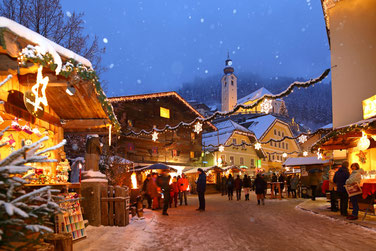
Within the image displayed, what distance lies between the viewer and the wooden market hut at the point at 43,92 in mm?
5172

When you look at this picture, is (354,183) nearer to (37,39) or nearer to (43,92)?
(43,92)

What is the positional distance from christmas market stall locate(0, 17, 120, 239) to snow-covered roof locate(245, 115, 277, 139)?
44.5 m

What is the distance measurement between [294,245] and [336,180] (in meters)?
5.50

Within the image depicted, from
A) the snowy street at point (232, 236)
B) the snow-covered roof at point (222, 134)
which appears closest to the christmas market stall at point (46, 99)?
the snowy street at point (232, 236)

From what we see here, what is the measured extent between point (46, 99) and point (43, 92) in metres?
2.74

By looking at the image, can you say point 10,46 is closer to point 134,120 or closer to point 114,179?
point 114,179

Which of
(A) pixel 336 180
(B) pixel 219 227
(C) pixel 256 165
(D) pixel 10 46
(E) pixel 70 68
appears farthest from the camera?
(C) pixel 256 165

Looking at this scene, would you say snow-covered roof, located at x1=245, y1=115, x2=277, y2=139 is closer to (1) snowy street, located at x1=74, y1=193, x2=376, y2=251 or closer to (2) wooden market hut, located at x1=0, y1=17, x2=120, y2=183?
(1) snowy street, located at x1=74, y1=193, x2=376, y2=251

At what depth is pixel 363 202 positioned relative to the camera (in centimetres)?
1238

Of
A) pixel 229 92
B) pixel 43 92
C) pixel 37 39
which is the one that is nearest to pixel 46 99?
pixel 43 92

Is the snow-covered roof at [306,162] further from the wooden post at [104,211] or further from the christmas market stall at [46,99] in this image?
the wooden post at [104,211]

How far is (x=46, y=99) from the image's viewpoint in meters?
8.57

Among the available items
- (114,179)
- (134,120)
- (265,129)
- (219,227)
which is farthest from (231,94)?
(219,227)

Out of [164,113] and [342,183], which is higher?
[164,113]
